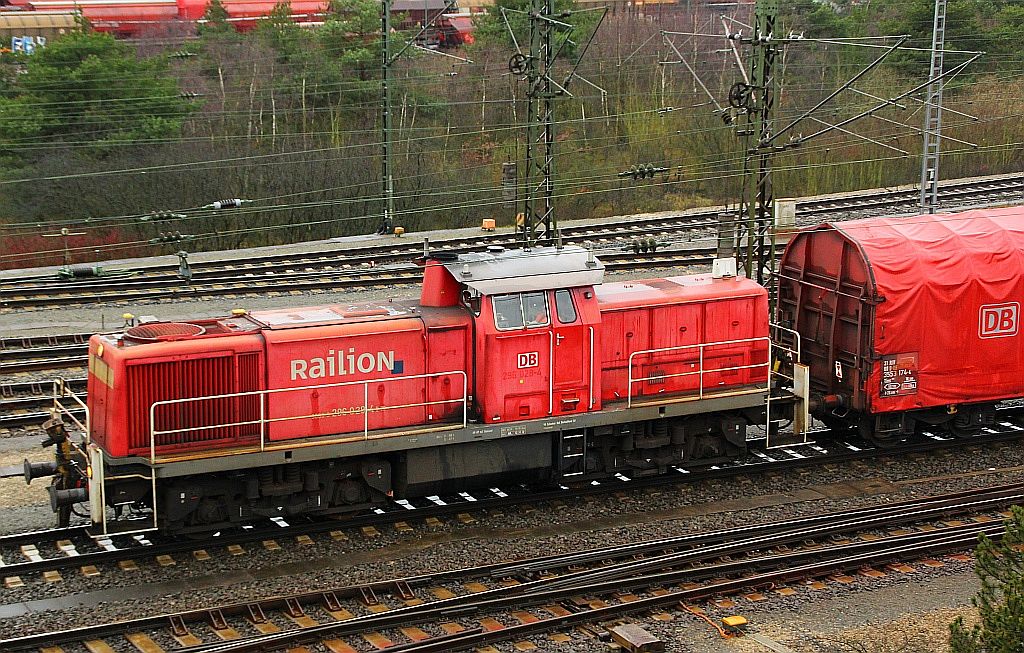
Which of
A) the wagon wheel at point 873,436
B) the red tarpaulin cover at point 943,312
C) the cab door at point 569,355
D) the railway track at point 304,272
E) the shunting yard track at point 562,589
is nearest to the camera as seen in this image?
the shunting yard track at point 562,589

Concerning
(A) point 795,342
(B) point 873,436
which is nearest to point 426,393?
(A) point 795,342

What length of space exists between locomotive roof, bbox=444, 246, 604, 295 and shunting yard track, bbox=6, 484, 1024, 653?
3442 millimetres

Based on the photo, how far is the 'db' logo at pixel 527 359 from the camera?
1542 centimetres

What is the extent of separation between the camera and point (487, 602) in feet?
41.7

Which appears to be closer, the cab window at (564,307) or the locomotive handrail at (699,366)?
the cab window at (564,307)

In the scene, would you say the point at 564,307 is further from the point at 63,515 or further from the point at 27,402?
the point at 27,402

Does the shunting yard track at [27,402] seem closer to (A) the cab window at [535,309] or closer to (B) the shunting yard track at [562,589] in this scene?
(B) the shunting yard track at [562,589]

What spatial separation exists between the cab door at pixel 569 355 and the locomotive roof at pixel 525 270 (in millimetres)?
243

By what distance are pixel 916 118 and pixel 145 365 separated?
1564 inches

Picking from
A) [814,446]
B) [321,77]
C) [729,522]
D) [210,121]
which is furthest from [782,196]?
[729,522]

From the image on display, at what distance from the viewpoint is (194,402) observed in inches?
556

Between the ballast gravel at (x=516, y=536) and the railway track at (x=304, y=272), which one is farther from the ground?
the railway track at (x=304, y=272)

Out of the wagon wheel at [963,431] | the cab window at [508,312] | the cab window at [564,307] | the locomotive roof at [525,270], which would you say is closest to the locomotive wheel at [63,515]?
the locomotive roof at [525,270]

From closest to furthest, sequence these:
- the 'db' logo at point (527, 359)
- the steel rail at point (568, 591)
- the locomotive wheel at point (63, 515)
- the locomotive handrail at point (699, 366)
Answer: the steel rail at point (568, 591) < the locomotive wheel at point (63, 515) < the 'db' logo at point (527, 359) < the locomotive handrail at point (699, 366)
